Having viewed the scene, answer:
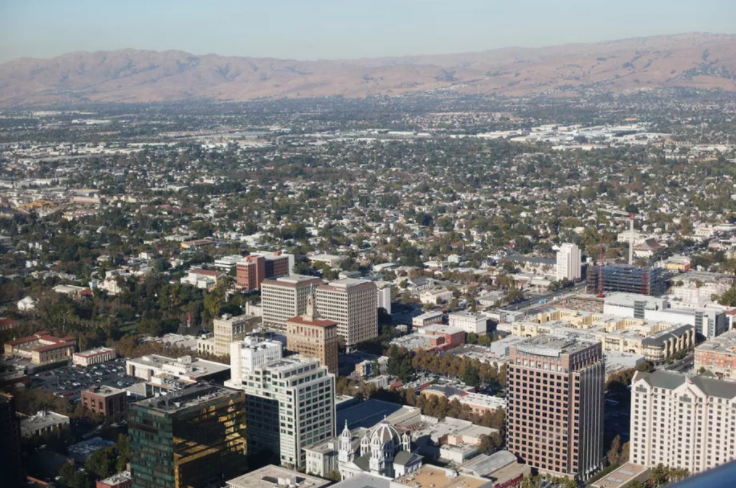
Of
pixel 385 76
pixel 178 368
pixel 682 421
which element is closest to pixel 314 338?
pixel 178 368

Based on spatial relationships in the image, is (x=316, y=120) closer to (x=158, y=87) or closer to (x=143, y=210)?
(x=158, y=87)

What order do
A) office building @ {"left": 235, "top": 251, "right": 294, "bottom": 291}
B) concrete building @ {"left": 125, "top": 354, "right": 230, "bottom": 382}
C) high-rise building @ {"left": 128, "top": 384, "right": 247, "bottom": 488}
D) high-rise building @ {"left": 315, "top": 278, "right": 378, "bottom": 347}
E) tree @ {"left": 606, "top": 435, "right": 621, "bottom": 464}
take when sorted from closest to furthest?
high-rise building @ {"left": 128, "top": 384, "right": 247, "bottom": 488}, tree @ {"left": 606, "top": 435, "right": 621, "bottom": 464}, concrete building @ {"left": 125, "top": 354, "right": 230, "bottom": 382}, high-rise building @ {"left": 315, "top": 278, "right": 378, "bottom": 347}, office building @ {"left": 235, "top": 251, "right": 294, "bottom": 291}

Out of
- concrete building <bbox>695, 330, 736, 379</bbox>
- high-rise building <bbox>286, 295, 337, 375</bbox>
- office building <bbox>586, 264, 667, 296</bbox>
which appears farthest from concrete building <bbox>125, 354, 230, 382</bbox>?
office building <bbox>586, 264, 667, 296</bbox>

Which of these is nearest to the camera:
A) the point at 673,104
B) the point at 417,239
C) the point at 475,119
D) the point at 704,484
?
the point at 704,484

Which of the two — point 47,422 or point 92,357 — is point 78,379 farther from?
point 47,422

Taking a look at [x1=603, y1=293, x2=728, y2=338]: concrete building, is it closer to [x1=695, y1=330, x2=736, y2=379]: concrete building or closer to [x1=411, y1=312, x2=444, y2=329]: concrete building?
[x1=695, y1=330, x2=736, y2=379]: concrete building

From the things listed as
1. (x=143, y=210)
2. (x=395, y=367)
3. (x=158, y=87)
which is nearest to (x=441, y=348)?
(x=395, y=367)
